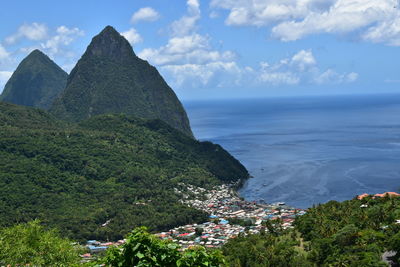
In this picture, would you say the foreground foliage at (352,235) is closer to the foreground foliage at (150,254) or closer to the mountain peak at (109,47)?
the foreground foliage at (150,254)

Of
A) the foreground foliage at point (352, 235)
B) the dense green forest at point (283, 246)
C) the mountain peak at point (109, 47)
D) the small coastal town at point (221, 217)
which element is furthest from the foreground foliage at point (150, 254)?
the mountain peak at point (109, 47)

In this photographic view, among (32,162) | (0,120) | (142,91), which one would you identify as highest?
(142,91)

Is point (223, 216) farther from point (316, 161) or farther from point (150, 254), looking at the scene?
point (150, 254)

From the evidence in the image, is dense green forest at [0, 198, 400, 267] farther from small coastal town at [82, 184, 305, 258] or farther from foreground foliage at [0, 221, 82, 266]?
small coastal town at [82, 184, 305, 258]

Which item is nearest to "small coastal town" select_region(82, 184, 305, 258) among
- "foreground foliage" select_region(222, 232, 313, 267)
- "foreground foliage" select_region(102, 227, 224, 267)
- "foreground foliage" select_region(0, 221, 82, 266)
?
"foreground foliage" select_region(222, 232, 313, 267)

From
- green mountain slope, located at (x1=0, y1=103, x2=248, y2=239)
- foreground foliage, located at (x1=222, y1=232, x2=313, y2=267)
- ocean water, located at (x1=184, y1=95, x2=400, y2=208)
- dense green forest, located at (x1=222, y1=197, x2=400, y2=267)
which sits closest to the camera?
dense green forest, located at (x1=222, y1=197, x2=400, y2=267)

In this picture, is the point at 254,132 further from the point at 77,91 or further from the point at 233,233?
the point at 233,233

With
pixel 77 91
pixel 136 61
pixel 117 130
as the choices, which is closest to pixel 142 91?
pixel 136 61
